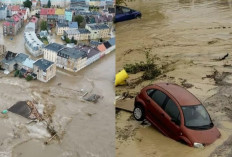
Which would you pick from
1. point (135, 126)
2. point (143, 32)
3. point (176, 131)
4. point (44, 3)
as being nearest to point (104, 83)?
point (143, 32)

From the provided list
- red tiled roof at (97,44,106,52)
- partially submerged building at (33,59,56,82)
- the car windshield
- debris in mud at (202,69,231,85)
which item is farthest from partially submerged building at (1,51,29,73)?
the car windshield

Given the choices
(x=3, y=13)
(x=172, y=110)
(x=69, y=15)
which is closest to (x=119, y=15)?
(x=69, y=15)

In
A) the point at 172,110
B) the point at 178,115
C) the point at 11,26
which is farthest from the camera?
the point at 11,26

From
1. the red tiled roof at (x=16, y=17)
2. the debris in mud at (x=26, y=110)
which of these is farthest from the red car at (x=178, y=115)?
the red tiled roof at (x=16, y=17)

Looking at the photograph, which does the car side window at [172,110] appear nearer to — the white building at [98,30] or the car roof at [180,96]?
the car roof at [180,96]

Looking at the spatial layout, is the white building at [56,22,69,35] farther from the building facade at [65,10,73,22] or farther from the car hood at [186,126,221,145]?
the car hood at [186,126,221,145]

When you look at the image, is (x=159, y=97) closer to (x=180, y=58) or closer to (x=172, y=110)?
(x=172, y=110)
